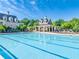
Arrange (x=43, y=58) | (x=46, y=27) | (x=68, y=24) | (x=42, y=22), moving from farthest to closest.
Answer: (x=42, y=22) → (x=46, y=27) → (x=68, y=24) → (x=43, y=58)

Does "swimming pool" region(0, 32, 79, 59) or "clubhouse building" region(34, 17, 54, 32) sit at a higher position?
"clubhouse building" region(34, 17, 54, 32)

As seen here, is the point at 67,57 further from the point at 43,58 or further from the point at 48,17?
the point at 48,17

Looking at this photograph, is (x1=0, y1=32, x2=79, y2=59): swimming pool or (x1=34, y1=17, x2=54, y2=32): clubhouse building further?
(x1=34, y1=17, x2=54, y2=32): clubhouse building

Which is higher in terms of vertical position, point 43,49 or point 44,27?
point 44,27

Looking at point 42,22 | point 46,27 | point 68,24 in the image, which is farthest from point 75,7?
point 42,22

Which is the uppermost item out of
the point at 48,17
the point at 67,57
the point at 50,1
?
the point at 50,1

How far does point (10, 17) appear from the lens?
5481cm

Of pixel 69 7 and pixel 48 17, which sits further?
pixel 48 17

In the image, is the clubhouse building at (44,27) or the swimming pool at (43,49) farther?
the clubhouse building at (44,27)

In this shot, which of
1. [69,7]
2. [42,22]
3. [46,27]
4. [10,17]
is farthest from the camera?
[10,17]

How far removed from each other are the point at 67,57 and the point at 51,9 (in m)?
39.0

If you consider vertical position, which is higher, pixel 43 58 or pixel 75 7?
pixel 75 7

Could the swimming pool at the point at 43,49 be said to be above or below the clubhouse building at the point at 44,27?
below

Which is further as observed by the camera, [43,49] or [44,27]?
[44,27]
